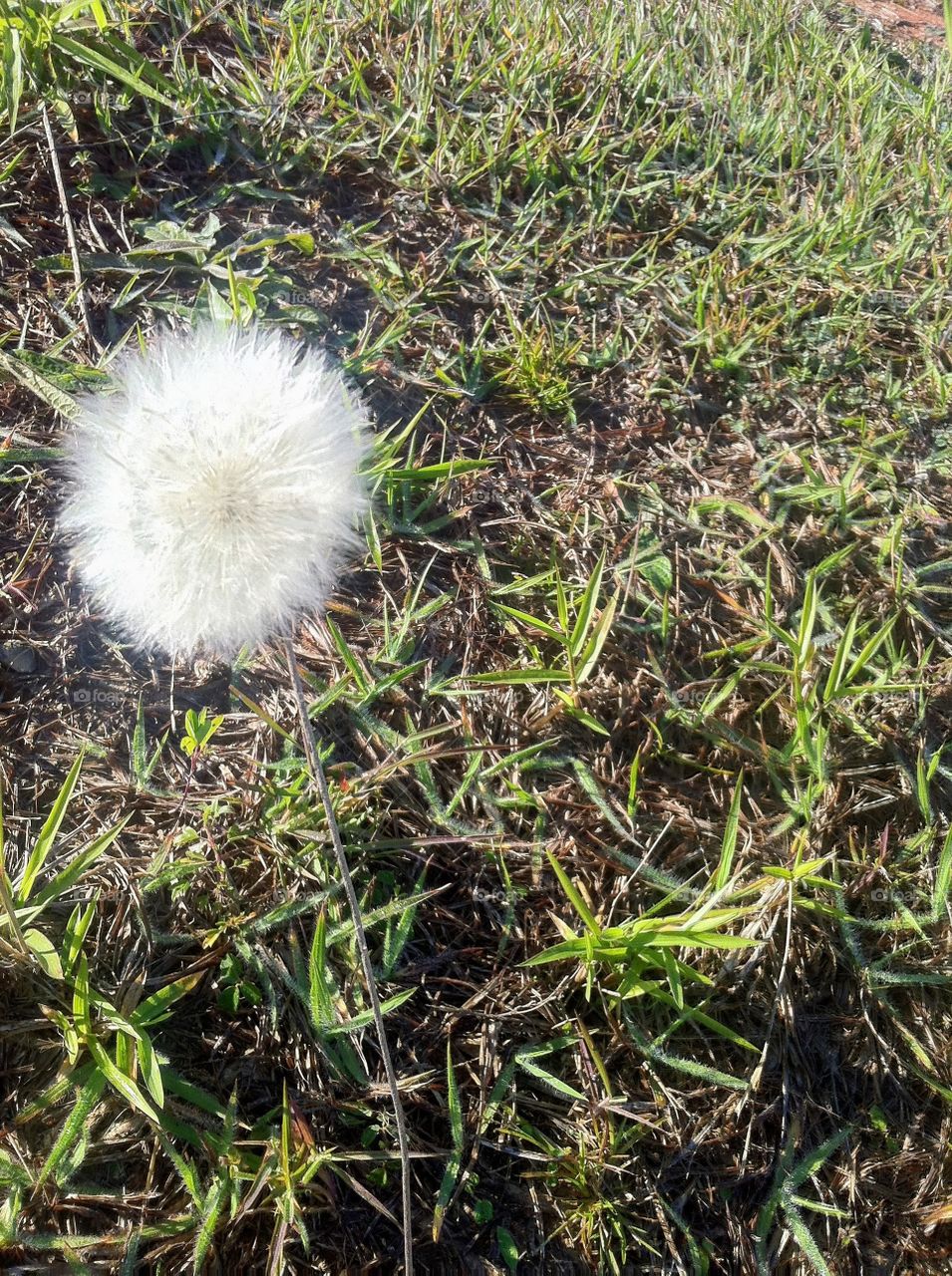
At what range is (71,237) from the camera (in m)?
2.24

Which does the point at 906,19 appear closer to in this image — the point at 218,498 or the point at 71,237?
the point at 71,237

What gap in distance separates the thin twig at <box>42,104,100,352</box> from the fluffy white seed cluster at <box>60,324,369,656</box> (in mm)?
635

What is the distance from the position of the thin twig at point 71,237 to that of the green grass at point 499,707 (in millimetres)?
31

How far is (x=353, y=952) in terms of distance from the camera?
5.68ft

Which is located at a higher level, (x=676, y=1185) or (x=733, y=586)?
(x=733, y=586)

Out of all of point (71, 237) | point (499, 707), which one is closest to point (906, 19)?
point (71, 237)

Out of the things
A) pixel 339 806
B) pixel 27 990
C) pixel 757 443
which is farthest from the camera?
pixel 757 443

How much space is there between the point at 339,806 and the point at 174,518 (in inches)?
26.0

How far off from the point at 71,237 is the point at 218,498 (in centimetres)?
115

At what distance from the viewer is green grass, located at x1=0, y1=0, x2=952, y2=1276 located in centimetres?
165

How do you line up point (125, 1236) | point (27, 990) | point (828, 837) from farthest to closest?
1. point (828, 837)
2. point (27, 990)
3. point (125, 1236)

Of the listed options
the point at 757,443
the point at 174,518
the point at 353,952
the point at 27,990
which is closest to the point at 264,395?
the point at 174,518

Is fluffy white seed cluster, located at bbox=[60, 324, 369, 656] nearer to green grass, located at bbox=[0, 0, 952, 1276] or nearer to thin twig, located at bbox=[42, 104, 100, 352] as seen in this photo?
green grass, located at bbox=[0, 0, 952, 1276]

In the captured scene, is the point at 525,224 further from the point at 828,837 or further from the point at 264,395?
the point at 828,837
